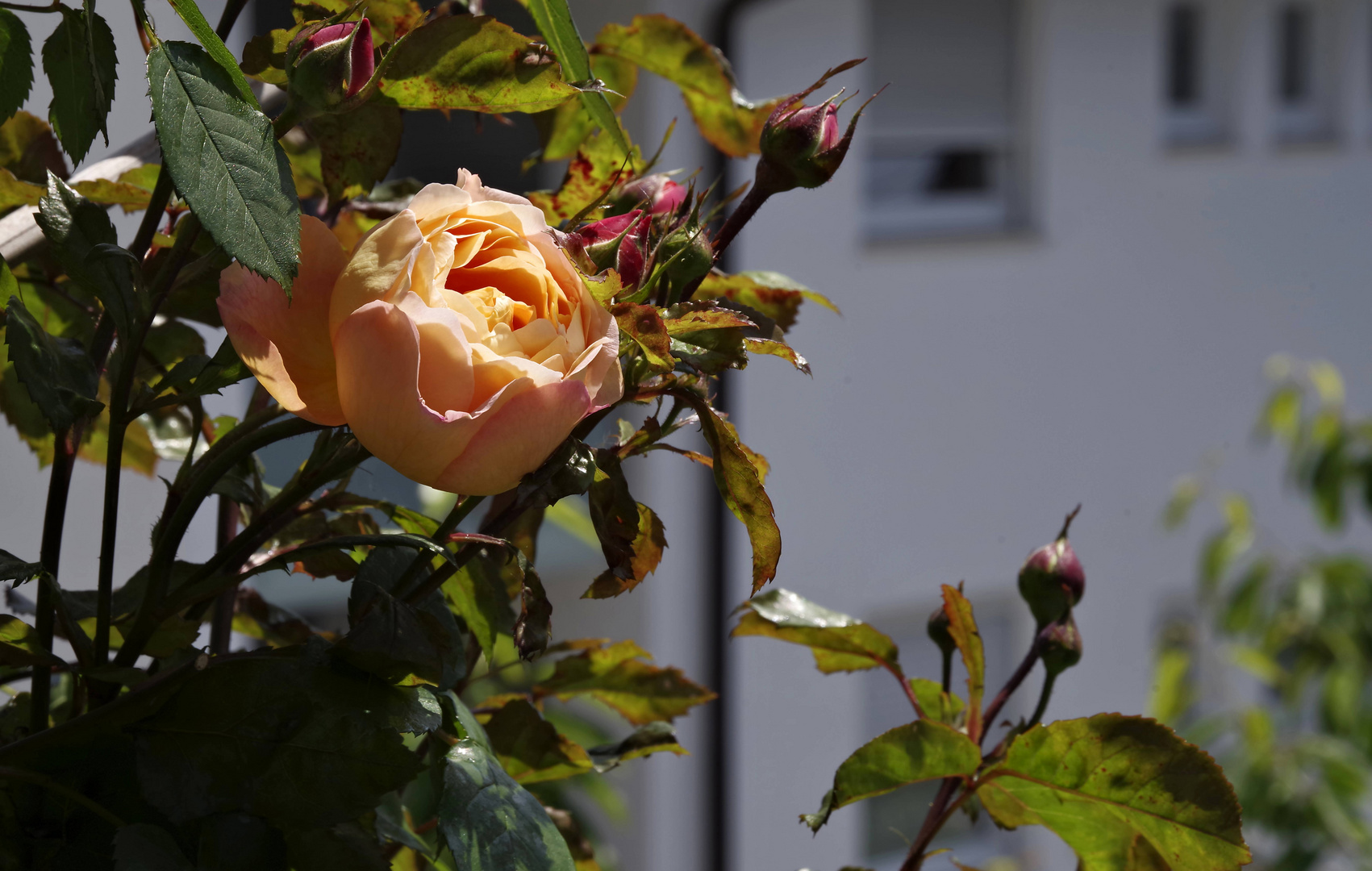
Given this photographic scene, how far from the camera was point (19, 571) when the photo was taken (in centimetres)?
18

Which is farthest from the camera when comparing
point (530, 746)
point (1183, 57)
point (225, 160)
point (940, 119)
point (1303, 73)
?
point (1303, 73)

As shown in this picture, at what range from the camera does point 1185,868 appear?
0.21m

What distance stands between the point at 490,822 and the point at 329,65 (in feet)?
0.35

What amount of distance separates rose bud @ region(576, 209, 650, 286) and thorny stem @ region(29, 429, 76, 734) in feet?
0.27

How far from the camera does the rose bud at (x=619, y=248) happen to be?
0.56ft

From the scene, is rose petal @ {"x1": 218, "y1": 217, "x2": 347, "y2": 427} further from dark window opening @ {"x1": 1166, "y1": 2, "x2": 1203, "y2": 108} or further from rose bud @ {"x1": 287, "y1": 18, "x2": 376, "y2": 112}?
dark window opening @ {"x1": 1166, "y1": 2, "x2": 1203, "y2": 108}

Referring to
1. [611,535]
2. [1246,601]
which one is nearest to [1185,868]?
[611,535]

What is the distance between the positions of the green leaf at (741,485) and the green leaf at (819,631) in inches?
2.8

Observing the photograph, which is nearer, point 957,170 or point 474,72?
point 474,72

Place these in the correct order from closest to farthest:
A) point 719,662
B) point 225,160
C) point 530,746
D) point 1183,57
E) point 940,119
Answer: point 225,160 < point 530,746 < point 719,662 < point 940,119 < point 1183,57

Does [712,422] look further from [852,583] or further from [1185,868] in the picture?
[852,583]

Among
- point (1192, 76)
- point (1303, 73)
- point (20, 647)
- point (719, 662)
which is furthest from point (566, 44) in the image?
point (1303, 73)

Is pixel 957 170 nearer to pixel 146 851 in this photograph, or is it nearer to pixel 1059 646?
pixel 1059 646

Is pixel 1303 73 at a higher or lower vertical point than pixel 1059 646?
higher
